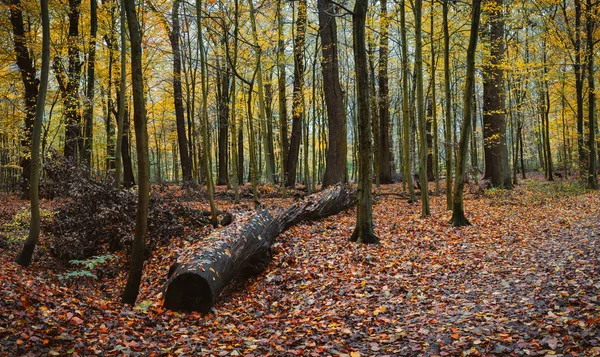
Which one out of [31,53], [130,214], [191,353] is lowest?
[191,353]

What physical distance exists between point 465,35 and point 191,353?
15.5 meters

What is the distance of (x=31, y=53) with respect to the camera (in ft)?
46.0

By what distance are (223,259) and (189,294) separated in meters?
0.89

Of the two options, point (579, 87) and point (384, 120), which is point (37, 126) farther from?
point (579, 87)

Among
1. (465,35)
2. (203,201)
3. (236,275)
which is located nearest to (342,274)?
(236,275)

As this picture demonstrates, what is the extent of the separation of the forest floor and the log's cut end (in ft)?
0.62

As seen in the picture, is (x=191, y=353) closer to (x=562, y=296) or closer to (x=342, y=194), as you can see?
(x=562, y=296)

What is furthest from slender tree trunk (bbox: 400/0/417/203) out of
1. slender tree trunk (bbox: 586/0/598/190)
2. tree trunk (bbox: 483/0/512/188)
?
slender tree trunk (bbox: 586/0/598/190)

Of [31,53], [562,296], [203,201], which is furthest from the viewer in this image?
[203,201]

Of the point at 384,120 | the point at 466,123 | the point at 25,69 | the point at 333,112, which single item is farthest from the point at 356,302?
the point at 384,120

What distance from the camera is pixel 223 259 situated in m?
6.26

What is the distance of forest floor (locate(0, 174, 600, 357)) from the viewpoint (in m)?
3.95

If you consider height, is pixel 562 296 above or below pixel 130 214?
below

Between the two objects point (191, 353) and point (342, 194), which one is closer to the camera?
point (191, 353)
